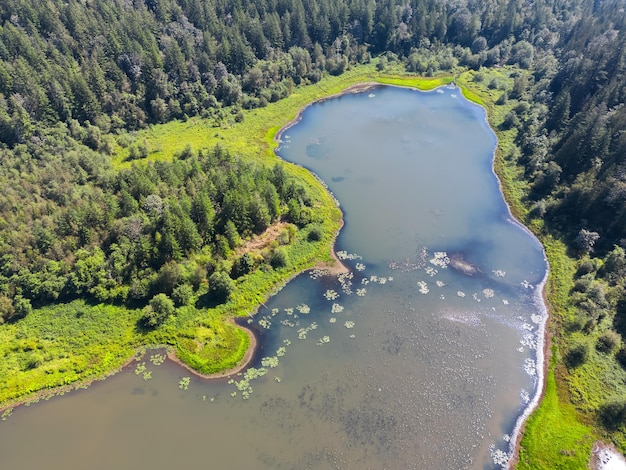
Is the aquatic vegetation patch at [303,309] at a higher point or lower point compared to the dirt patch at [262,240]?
lower

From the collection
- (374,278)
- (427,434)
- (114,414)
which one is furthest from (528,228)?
(114,414)

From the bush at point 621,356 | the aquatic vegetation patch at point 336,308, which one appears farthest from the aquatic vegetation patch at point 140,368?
the bush at point 621,356

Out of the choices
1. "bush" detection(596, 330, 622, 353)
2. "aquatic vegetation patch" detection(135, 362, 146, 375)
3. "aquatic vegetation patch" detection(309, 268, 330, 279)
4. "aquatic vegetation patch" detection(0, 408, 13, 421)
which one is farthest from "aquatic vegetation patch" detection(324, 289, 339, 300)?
"aquatic vegetation patch" detection(0, 408, 13, 421)

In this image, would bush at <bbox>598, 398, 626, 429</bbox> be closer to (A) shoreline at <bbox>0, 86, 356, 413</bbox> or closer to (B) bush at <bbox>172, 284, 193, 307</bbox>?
(A) shoreline at <bbox>0, 86, 356, 413</bbox>

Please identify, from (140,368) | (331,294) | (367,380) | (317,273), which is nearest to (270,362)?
(367,380)

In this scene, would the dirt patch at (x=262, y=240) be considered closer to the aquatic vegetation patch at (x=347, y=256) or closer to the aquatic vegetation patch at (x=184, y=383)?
the aquatic vegetation patch at (x=347, y=256)

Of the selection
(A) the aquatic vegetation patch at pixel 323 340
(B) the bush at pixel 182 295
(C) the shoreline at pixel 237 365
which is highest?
(B) the bush at pixel 182 295
